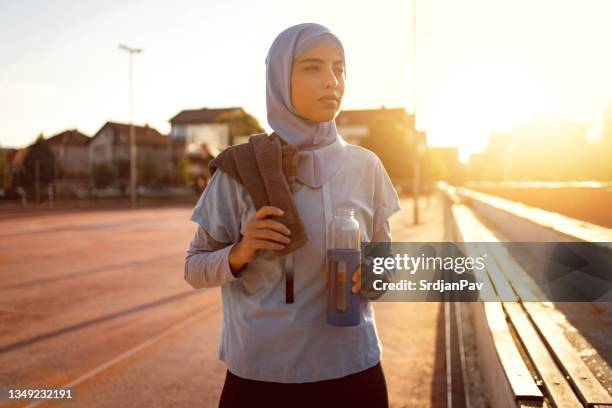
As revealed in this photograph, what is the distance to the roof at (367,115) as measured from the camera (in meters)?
102

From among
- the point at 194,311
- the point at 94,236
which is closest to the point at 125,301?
the point at 194,311

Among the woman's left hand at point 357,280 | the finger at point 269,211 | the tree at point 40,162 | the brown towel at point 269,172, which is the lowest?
the woman's left hand at point 357,280

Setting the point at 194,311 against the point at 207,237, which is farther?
the point at 194,311

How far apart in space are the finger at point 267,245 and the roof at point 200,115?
273 feet

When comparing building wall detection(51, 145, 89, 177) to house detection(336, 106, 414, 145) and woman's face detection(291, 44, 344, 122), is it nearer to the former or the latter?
house detection(336, 106, 414, 145)

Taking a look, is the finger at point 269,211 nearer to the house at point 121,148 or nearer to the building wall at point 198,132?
the building wall at point 198,132

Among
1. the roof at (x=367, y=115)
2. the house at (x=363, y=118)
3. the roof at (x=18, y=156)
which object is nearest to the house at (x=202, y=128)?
the roof at (x=18, y=156)

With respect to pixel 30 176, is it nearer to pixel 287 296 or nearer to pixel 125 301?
pixel 125 301

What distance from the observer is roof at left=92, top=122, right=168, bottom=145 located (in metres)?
83.0

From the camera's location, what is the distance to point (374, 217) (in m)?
1.77

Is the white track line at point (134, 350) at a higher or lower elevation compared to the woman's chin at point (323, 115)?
lower

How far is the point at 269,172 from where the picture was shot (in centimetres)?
146

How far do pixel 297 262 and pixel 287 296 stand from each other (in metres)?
0.10

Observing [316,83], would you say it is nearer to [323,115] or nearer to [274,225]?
[323,115]
